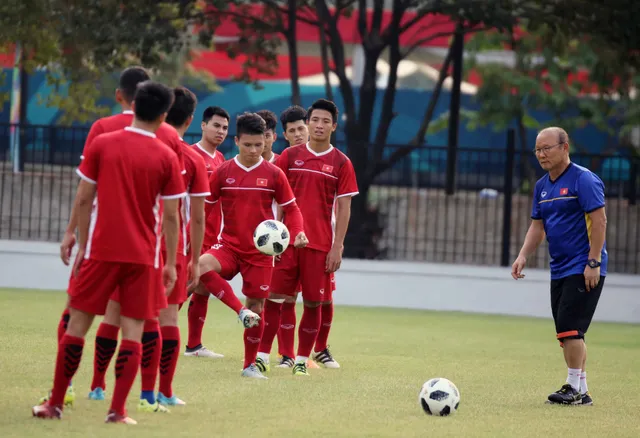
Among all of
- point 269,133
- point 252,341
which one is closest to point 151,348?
point 252,341

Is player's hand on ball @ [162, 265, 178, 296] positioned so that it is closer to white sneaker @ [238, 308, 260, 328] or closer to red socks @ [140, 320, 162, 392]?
red socks @ [140, 320, 162, 392]

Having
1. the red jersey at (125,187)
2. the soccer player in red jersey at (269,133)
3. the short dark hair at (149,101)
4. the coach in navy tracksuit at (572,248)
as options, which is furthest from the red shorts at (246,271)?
the short dark hair at (149,101)

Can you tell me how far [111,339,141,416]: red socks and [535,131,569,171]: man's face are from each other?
3791mm

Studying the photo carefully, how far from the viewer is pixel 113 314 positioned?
6.81 meters

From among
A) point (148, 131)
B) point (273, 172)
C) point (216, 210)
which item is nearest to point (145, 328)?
point (148, 131)

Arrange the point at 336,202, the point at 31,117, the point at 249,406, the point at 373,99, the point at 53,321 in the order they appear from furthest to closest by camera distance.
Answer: the point at 31,117 < the point at 373,99 < the point at 53,321 < the point at 336,202 < the point at 249,406

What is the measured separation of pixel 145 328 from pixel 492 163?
37.4 ft

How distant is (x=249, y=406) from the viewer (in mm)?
7781

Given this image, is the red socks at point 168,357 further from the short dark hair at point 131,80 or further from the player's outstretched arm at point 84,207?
the short dark hair at point 131,80

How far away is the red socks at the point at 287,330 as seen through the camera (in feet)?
33.5

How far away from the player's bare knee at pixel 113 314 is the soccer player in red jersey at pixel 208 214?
10.1 ft

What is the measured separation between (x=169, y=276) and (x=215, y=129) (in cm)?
341

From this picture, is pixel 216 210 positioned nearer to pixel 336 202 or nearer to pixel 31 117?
pixel 336 202

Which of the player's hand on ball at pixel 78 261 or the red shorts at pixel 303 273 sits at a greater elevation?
the player's hand on ball at pixel 78 261
